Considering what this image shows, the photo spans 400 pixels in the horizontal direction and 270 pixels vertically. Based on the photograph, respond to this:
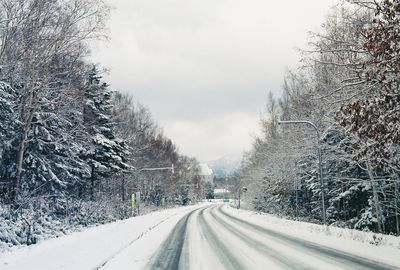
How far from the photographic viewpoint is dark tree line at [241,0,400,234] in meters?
10.0

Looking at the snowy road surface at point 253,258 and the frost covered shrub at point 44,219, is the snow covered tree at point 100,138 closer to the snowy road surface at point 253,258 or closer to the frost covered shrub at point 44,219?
the frost covered shrub at point 44,219

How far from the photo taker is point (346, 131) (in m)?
14.8

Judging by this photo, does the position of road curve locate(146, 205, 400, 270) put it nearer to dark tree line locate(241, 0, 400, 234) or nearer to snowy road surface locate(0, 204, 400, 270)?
snowy road surface locate(0, 204, 400, 270)

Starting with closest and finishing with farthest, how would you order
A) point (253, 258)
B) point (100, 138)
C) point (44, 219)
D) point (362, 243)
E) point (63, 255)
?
1. point (253, 258)
2. point (63, 255)
3. point (362, 243)
4. point (44, 219)
5. point (100, 138)

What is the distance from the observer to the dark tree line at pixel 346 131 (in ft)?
32.9

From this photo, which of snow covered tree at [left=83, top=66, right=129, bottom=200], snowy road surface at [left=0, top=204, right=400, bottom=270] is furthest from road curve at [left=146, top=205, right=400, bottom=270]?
snow covered tree at [left=83, top=66, right=129, bottom=200]

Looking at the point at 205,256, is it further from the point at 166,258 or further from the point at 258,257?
the point at 258,257

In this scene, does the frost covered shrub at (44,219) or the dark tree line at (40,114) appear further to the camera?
the dark tree line at (40,114)

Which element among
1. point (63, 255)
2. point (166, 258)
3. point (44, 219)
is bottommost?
point (166, 258)

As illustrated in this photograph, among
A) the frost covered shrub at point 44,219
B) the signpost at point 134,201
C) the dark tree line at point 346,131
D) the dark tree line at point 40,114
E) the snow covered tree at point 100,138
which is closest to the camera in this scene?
the dark tree line at point 346,131

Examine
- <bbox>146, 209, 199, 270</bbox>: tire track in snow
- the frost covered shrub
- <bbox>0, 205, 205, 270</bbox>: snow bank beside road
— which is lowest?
<bbox>146, 209, 199, 270</bbox>: tire track in snow

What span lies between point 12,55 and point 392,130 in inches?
615

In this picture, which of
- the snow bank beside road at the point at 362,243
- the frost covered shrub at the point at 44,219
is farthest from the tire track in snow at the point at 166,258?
the snow bank beside road at the point at 362,243

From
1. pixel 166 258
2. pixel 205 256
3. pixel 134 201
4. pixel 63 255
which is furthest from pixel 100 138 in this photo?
pixel 205 256
